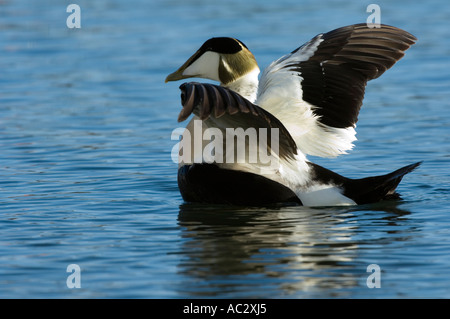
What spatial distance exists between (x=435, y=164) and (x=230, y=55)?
8.00 feet

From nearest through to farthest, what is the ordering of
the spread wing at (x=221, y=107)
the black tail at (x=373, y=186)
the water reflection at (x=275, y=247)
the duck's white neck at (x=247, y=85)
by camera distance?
the water reflection at (x=275, y=247) < the spread wing at (x=221, y=107) < the black tail at (x=373, y=186) < the duck's white neck at (x=247, y=85)

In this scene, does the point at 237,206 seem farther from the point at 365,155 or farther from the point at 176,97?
the point at 176,97

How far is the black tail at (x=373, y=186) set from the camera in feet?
21.7

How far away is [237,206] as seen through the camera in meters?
6.89

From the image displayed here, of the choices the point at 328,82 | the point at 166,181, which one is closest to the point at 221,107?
the point at 328,82

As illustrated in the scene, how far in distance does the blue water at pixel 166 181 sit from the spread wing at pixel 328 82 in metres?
0.61

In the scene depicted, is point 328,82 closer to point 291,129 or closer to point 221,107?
point 291,129

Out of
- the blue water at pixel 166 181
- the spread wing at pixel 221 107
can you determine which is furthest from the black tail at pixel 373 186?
the spread wing at pixel 221 107

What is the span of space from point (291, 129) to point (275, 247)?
1.30 metres

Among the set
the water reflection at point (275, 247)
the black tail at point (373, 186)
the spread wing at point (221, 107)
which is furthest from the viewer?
the black tail at point (373, 186)

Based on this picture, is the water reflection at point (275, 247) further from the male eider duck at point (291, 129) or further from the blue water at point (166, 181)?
the male eider duck at point (291, 129)

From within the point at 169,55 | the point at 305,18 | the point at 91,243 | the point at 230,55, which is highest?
the point at 305,18

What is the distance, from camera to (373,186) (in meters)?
6.68
